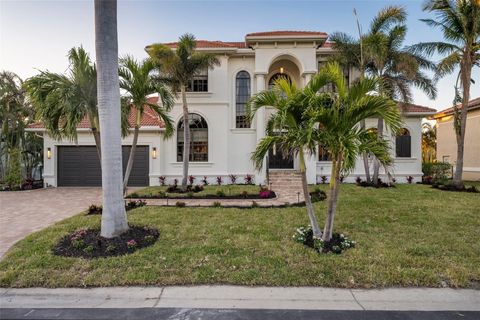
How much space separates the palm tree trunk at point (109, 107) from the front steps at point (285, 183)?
769cm

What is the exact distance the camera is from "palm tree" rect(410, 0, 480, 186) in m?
12.0

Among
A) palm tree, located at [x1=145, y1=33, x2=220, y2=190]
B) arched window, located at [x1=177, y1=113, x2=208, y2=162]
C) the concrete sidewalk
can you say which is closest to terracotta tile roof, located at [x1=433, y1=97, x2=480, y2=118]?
arched window, located at [x1=177, y1=113, x2=208, y2=162]

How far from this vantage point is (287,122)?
16.9 ft

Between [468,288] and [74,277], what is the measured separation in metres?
6.31

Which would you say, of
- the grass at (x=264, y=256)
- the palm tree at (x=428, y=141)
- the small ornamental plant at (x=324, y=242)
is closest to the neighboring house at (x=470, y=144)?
the grass at (x=264, y=256)

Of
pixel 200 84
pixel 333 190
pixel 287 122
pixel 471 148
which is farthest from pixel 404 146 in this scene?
pixel 287 122

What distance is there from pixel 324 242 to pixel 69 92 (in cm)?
755

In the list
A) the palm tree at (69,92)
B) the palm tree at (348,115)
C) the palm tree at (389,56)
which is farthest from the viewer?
the palm tree at (389,56)

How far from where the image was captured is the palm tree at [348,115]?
185 inches

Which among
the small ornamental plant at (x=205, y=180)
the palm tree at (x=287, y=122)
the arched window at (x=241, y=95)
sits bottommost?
the small ornamental plant at (x=205, y=180)

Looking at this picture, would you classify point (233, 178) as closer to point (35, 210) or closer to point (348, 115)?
point (35, 210)

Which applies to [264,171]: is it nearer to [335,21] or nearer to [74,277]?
[335,21]

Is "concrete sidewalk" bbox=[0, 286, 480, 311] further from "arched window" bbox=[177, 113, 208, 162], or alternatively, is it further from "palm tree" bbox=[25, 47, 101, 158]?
"arched window" bbox=[177, 113, 208, 162]

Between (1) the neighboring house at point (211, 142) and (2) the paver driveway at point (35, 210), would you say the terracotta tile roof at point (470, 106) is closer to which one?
(1) the neighboring house at point (211, 142)
